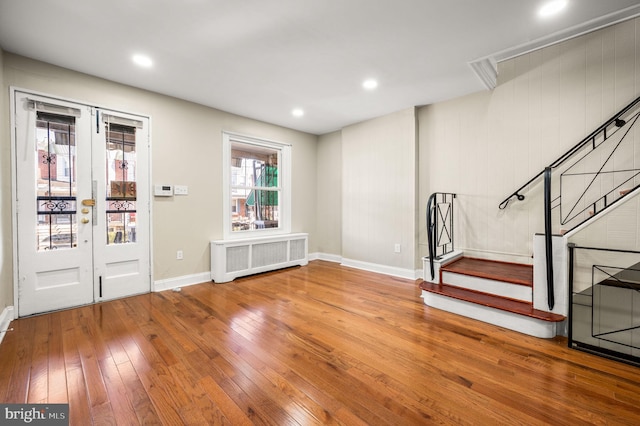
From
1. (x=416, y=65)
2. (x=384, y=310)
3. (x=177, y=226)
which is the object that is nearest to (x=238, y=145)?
(x=177, y=226)

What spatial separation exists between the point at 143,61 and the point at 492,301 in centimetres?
445

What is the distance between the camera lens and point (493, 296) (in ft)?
9.39

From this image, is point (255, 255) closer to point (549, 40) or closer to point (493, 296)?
point (493, 296)

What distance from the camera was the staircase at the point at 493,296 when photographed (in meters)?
2.43

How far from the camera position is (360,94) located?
12.4 ft

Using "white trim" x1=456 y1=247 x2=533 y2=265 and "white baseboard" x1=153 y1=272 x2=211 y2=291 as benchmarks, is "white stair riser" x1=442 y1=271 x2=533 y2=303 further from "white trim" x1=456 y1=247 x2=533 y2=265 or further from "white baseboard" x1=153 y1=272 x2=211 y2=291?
"white baseboard" x1=153 y1=272 x2=211 y2=291

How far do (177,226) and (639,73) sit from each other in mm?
5553

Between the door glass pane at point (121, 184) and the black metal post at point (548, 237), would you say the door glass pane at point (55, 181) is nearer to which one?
the door glass pane at point (121, 184)

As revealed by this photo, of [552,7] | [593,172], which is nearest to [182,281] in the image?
[552,7]

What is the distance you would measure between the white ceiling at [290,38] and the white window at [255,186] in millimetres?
1277

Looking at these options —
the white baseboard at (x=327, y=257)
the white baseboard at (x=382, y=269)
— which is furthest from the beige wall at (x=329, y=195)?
the white baseboard at (x=382, y=269)

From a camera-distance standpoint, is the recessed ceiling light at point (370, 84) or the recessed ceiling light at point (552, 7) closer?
the recessed ceiling light at point (552, 7)

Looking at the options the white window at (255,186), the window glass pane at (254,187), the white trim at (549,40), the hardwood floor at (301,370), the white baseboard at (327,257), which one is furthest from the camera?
the white baseboard at (327,257)

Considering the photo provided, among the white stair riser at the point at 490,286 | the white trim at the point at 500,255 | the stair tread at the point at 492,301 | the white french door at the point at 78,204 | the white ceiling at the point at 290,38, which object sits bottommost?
the stair tread at the point at 492,301
